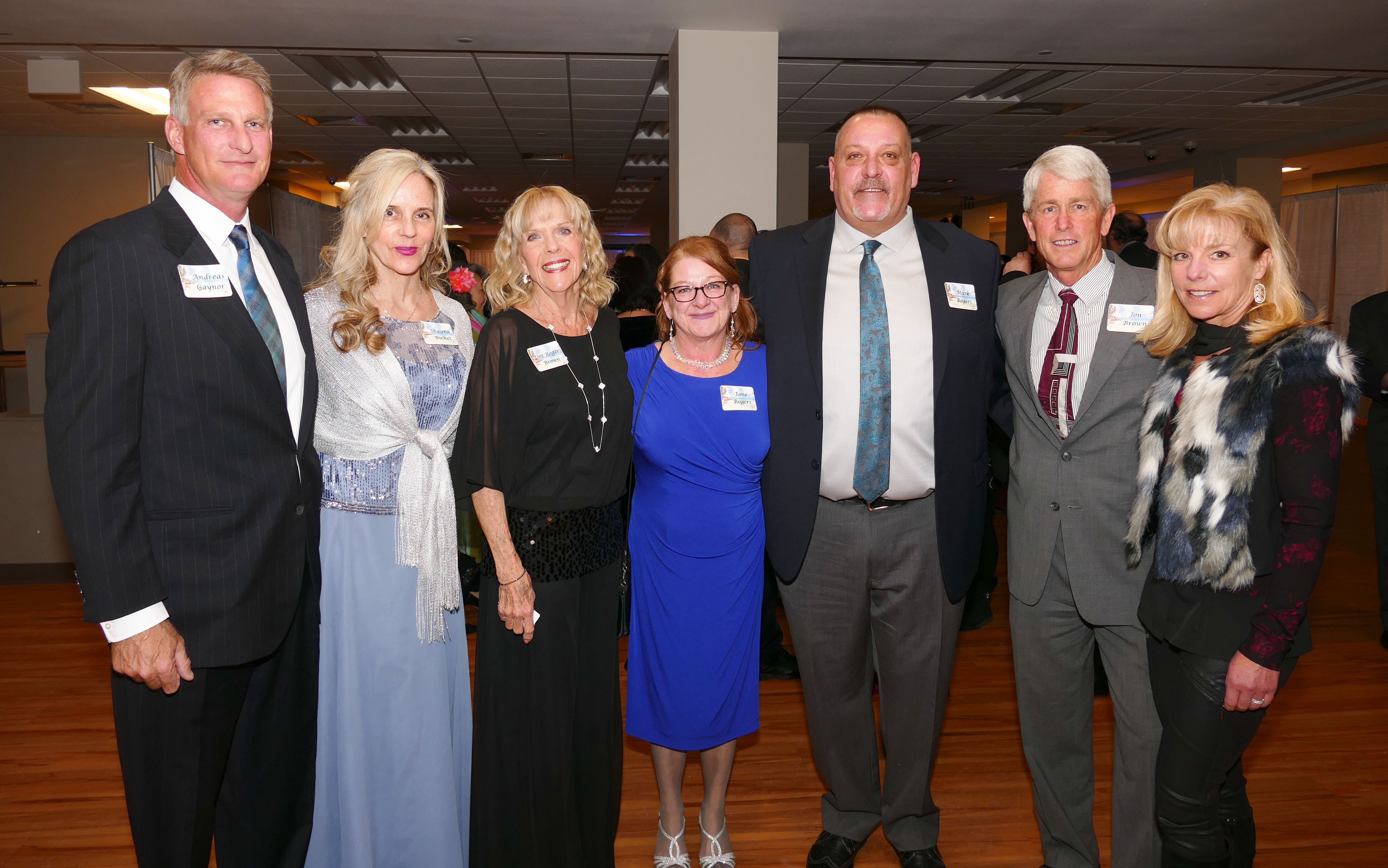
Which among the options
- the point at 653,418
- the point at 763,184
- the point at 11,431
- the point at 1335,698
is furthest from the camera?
the point at 763,184

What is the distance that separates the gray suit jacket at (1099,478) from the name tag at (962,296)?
26 centimetres

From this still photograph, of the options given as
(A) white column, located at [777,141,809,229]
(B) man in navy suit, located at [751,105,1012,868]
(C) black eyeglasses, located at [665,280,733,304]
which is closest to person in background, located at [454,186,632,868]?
(C) black eyeglasses, located at [665,280,733,304]

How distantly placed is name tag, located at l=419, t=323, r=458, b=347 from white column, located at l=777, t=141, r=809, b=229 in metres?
9.44

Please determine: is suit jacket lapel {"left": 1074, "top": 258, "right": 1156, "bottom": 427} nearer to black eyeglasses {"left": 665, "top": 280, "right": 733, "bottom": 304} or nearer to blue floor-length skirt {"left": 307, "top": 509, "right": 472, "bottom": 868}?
black eyeglasses {"left": 665, "top": 280, "right": 733, "bottom": 304}

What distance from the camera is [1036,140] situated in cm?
1112

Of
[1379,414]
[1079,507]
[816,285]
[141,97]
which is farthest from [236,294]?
[141,97]

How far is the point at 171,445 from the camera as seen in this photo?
5.23ft

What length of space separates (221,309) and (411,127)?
9168 millimetres

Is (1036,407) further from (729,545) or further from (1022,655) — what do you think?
(729,545)

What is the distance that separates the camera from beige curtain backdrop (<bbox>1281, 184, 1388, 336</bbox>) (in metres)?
11.7

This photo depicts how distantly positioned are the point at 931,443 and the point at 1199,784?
3.06 ft

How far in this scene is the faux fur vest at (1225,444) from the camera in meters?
1.64

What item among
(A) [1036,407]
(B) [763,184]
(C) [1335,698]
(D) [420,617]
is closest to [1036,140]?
(B) [763,184]

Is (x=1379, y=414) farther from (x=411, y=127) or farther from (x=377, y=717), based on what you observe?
(x=411, y=127)
